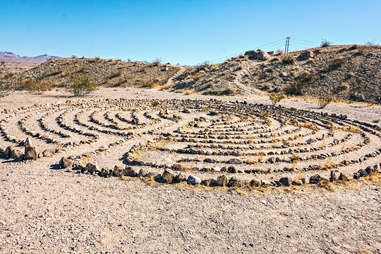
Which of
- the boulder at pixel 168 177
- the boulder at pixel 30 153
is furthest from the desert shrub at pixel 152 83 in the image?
the boulder at pixel 168 177

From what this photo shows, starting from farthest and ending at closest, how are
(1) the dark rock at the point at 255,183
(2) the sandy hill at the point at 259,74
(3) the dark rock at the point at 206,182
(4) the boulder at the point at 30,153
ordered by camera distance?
(2) the sandy hill at the point at 259,74 → (4) the boulder at the point at 30,153 → (3) the dark rock at the point at 206,182 → (1) the dark rock at the point at 255,183

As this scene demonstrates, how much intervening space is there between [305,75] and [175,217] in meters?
37.7

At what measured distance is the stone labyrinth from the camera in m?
9.33

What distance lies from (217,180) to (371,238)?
408 cm

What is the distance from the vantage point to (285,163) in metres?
10.7

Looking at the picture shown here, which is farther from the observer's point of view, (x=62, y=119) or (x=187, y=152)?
(x=62, y=119)

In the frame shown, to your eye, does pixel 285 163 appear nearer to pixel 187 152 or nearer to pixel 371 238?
pixel 187 152

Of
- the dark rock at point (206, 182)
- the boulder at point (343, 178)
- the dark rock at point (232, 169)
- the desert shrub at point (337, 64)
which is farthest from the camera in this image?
the desert shrub at point (337, 64)

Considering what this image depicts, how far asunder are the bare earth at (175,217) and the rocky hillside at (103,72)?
125 feet

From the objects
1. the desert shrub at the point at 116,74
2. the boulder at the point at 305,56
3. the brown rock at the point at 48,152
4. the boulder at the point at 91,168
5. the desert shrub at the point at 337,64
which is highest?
the boulder at the point at 305,56

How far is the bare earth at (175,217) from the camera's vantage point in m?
5.70

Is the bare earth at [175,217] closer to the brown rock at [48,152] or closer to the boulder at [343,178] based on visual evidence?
the boulder at [343,178]

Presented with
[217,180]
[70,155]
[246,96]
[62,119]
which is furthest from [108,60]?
[217,180]

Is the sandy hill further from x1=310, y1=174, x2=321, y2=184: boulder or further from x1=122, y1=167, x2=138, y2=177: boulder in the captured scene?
x1=122, y1=167, x2=138, y2=177: boulder
